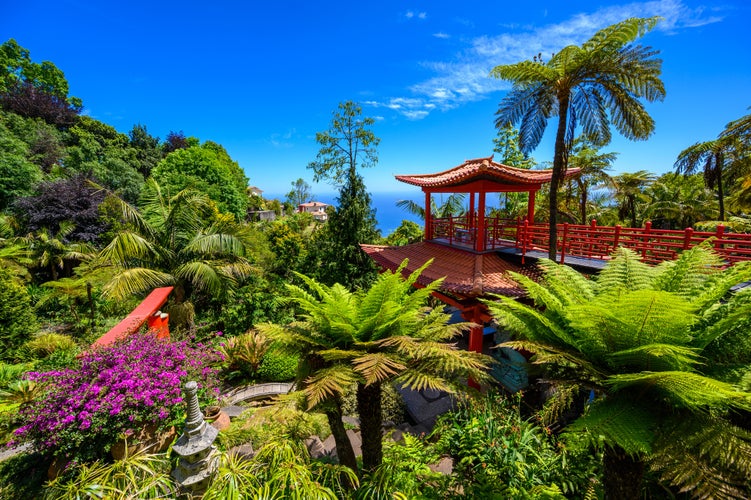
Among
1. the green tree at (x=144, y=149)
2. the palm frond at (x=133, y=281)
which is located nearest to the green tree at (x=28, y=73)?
the green tree at (x=144, y=149)

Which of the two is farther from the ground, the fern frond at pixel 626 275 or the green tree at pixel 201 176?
the green tree at pixel 201 176

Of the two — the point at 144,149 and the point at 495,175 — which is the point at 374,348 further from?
the point at 144,149

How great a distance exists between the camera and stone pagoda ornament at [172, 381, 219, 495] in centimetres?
244

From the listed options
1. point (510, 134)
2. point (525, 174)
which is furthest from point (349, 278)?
point (510, 134)

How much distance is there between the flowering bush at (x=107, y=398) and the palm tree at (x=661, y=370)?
4751mm

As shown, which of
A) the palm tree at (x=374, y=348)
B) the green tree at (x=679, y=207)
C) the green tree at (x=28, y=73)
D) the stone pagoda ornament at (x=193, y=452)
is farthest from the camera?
the green tree at (x=28, y=73)

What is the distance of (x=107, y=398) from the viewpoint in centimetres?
376

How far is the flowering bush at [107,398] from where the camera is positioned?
3518mm

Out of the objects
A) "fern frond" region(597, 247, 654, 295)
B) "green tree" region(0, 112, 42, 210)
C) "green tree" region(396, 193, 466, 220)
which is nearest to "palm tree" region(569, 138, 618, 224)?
"green tree" region(396, 193, 466, 220)

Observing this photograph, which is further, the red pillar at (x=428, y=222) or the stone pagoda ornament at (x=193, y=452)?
the red pillar at (x=428, y=222)

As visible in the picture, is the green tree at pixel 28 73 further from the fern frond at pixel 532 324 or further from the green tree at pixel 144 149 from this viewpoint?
the fern frond at pixel 532 324

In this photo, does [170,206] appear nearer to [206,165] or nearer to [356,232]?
[356,232]

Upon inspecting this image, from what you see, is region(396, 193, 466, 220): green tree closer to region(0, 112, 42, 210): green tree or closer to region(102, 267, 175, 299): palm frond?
region(102, 267, 175, 299): palm frond

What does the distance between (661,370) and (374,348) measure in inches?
75.8
